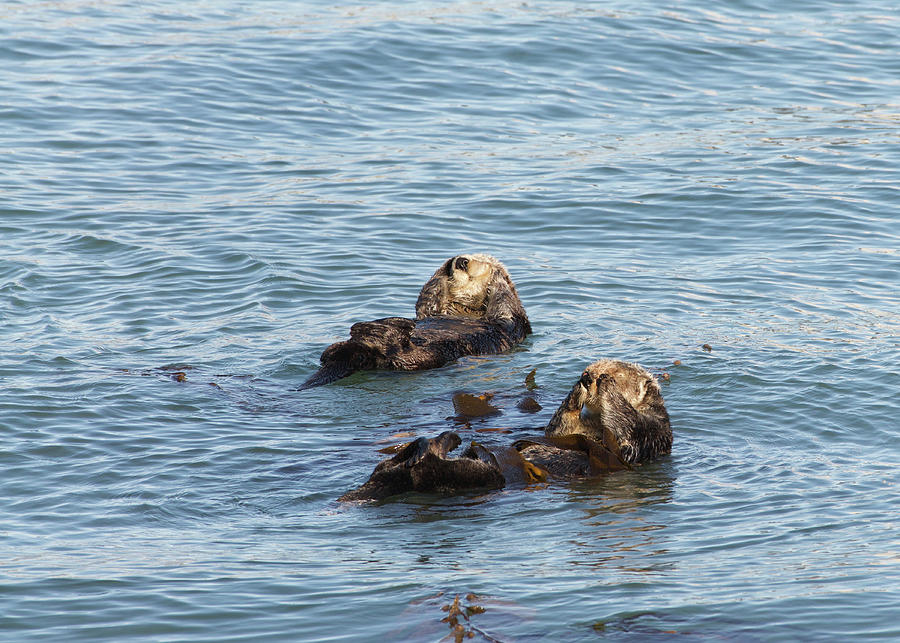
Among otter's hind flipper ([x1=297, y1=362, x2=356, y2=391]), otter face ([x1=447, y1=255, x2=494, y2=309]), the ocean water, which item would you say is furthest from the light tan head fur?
otter face ([x1=447, y1=255, x2=494, y2=309])

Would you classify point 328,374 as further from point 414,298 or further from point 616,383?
point 414,298

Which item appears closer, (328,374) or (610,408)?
(610,408)

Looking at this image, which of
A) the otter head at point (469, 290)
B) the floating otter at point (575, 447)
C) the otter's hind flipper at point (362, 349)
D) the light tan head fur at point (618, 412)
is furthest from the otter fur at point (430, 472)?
the otter head at point (469, 290)

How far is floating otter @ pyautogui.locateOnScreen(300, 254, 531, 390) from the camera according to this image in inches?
286

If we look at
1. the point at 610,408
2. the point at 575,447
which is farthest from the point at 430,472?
the point at 610,408

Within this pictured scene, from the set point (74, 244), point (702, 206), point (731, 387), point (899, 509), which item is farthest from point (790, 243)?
point (74, 244)

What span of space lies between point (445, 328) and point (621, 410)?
7.56 ft

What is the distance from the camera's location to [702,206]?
1163 centimetres

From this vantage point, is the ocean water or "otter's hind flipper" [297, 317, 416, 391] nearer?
the ocean water

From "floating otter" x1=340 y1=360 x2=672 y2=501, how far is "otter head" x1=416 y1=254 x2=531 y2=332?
2.44 m

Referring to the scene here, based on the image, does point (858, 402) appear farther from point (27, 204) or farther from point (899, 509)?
point (27, 204)

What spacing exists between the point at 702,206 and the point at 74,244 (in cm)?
582

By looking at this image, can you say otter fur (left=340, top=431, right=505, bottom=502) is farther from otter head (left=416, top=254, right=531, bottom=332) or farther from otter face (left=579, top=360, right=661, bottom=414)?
otter head (left=416, top=254, right=531, bottom=332)

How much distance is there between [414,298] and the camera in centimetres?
932
